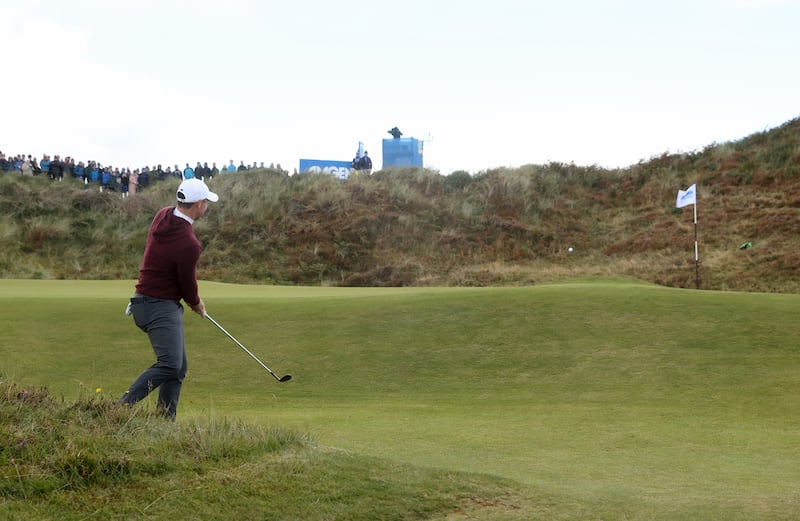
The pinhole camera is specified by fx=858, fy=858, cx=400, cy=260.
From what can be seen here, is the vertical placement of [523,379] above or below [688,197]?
below

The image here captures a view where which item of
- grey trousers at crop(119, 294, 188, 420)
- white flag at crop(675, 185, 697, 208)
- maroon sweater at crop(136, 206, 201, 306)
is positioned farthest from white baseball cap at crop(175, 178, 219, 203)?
white flag at crop(675, 185, 697, 208)

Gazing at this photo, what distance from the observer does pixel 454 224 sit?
123ft

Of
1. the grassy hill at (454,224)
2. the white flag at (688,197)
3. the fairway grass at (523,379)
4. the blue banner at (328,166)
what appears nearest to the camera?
the fairway grass at (523,379)

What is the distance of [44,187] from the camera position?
3834cm

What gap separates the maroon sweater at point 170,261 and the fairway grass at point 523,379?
1024 millimetres

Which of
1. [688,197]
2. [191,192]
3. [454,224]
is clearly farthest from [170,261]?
[454,224]

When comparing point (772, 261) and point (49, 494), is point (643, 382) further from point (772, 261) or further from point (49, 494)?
point (772, 261)

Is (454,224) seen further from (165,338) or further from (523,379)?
(165,338)

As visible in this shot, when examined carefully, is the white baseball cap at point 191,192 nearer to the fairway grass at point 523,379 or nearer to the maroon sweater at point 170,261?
the maroon sweater at point 170,261

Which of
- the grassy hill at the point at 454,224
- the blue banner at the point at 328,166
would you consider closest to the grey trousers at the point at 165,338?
the grassy hill at the point at 454,224

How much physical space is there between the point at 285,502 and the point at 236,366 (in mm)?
8386

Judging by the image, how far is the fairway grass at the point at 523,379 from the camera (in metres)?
5.95

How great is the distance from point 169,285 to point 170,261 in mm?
193

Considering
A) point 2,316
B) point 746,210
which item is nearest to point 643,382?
point 2,316
